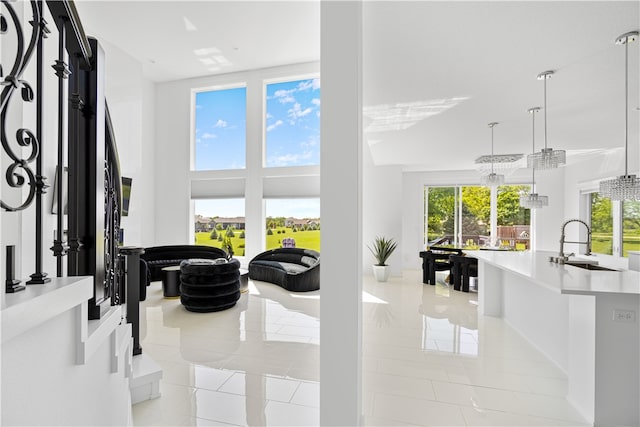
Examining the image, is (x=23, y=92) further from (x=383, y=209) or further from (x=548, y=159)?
(x=383, y=209)

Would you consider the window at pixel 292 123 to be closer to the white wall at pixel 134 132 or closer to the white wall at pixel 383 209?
the white wall at pixel 383 209

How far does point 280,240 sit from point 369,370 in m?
5.55

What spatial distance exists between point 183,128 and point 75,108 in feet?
27.0

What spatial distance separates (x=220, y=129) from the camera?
28.1 feet

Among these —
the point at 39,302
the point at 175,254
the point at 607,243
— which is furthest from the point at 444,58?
the point at 175,254

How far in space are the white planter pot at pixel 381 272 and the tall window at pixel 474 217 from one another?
2361mm

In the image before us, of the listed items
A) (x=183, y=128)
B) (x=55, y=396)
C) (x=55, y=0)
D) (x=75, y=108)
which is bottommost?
(x=55, y=396)

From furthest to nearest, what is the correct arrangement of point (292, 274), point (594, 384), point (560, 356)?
point (292, 274) < point (560, 356) < point (594, 384)

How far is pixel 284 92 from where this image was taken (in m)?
8.22

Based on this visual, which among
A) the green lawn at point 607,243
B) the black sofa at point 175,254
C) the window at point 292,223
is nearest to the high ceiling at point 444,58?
the green lawn at point 607,243

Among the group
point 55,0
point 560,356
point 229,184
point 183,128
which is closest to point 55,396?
point 55,0

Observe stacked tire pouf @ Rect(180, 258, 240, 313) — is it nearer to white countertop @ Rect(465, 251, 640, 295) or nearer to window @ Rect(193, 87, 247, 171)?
white countertop @ Rect(465, 251, 640, 295)

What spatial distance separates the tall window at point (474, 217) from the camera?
8516 mm

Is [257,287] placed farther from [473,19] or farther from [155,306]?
[473,19]
